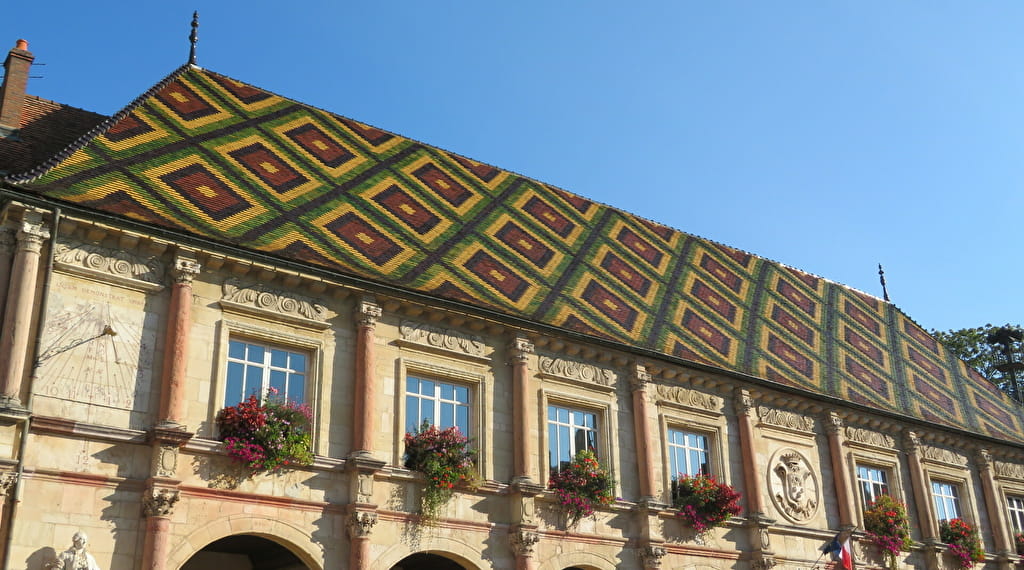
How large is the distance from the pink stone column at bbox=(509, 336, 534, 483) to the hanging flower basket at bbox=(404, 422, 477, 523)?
80cm

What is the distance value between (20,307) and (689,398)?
1038 cm

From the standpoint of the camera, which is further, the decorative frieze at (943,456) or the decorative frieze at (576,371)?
the decorative frieze at (943,456)

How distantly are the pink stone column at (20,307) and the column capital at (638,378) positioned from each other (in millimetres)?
8869

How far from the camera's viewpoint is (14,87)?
15875mm

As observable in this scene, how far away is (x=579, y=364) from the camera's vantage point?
53.4ft

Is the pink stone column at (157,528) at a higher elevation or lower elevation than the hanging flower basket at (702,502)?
lower

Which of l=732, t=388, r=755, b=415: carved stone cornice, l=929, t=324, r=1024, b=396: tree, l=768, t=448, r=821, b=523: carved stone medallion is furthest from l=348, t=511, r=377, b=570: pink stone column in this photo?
l=929, t=324, r=1024, b=396: tree

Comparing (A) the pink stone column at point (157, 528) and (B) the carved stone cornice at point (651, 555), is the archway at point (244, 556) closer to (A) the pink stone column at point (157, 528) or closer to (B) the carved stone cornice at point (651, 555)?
(A) the pink stone column at point (157, 528)

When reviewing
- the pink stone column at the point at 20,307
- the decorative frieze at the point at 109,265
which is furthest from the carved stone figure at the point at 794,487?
the pink stone column at the point at 20,307

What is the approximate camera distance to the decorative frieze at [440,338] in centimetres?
1452

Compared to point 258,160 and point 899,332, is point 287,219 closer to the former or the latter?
point 258,160

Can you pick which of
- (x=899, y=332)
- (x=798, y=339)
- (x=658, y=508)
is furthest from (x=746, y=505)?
(x=899, y=332)

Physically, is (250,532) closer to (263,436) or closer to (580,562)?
(263,436)

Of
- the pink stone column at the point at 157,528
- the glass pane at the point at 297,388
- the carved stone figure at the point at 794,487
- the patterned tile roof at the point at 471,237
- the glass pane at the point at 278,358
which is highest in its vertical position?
the patterned tile roof at the point at 471,237
